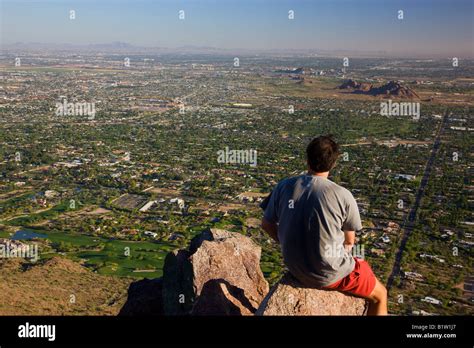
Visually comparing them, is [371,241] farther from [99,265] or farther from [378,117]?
[378,117]

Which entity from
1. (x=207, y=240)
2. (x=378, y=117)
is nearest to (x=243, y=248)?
(x=207, y=240)

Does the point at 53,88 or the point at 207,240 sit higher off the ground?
the point at 53,88

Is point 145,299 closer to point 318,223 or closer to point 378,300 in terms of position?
point 378,300

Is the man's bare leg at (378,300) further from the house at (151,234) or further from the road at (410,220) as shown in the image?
the house at (151,234)

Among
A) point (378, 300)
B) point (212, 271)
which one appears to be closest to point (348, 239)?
point (378, 300)

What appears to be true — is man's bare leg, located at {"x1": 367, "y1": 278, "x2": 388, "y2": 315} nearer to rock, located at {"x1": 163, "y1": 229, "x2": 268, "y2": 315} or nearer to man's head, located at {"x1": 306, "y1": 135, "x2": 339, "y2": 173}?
man's head, located at {"x1": 306, "y1": 135, "x2": 339, "y2": 173}

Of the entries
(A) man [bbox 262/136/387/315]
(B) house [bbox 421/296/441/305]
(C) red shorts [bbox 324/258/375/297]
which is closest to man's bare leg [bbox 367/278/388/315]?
(C) red shorts [bbox 324/258/375/297]
